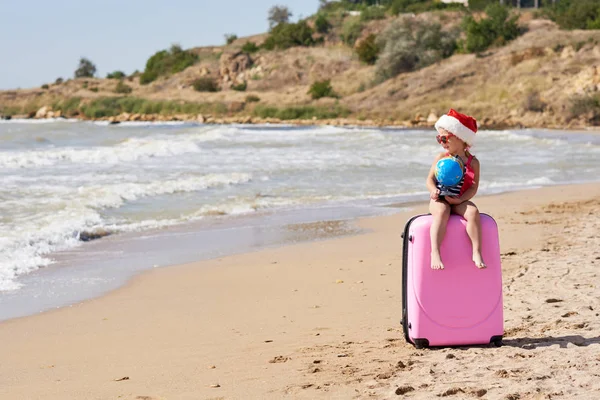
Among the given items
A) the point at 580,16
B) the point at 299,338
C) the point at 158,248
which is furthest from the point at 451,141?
the point at 580,16

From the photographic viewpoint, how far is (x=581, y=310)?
608 centimetres

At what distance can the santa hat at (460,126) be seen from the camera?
5.45m

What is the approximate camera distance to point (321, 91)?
67.6 metres

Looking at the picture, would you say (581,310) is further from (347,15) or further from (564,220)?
(347,15)

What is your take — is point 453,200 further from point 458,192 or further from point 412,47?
point 412,47

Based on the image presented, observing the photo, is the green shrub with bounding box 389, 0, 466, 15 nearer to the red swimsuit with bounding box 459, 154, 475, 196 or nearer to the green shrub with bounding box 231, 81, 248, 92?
the green shrub with bounding box 231, 81, 248, 92

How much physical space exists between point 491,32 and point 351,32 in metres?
22.2

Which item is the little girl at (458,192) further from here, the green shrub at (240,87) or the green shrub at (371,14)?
the green shrub at (371,14)

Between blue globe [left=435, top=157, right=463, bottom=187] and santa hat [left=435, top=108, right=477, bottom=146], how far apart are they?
158 mm

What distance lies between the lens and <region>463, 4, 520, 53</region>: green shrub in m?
64.8

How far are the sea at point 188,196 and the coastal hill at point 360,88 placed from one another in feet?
61.4

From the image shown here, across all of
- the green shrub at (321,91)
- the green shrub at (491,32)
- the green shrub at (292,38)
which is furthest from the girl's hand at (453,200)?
the green shrub at (292,38)

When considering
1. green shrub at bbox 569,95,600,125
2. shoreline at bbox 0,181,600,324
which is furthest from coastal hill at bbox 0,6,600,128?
shoreline at bbox 0,181,600,324

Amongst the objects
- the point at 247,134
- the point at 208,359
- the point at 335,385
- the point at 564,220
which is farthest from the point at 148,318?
the point at 247,134
